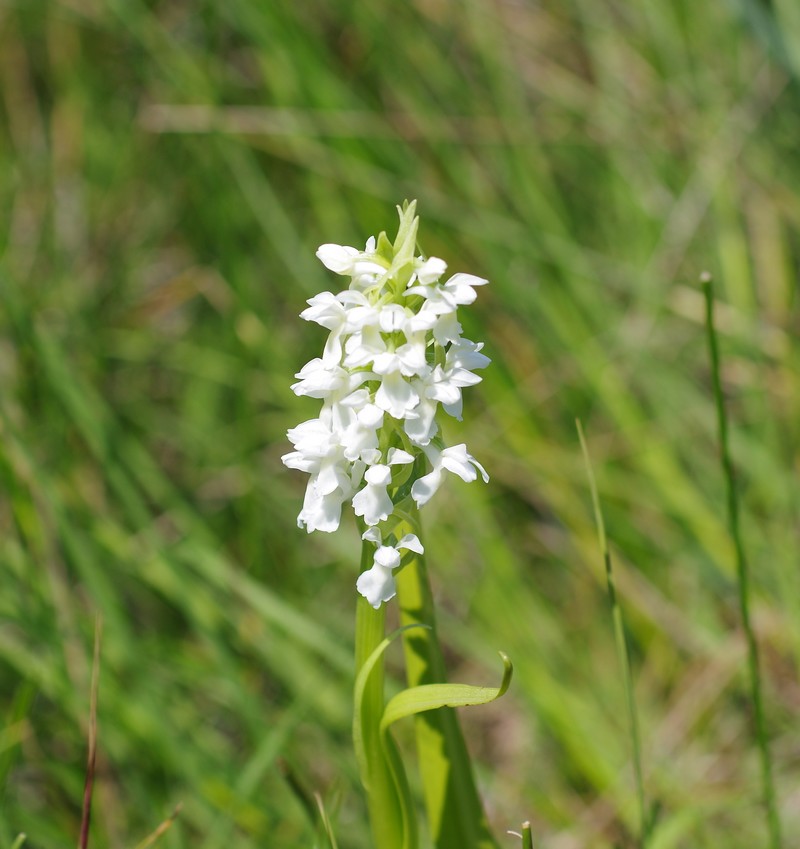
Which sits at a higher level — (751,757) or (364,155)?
(364,155)

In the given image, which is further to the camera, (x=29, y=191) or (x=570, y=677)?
(x=29, y=191)

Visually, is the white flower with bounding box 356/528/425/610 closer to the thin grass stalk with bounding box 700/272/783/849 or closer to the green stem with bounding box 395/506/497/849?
the green stem with bounding box 395/506/497/849

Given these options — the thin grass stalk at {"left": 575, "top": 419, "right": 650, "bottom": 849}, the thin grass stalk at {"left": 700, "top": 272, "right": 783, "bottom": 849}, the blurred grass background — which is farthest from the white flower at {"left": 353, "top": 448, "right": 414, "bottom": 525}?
the blurred grass background

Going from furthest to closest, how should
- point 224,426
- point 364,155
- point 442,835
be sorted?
point 224,426
point 364,155
point 442,835

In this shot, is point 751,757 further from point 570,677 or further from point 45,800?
point 45,800

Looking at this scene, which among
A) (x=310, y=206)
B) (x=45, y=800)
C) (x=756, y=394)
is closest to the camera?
(x=45, y=800)

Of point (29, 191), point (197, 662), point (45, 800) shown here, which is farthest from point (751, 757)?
point (29, 191)

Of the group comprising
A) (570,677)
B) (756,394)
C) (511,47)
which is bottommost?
(570,677)
